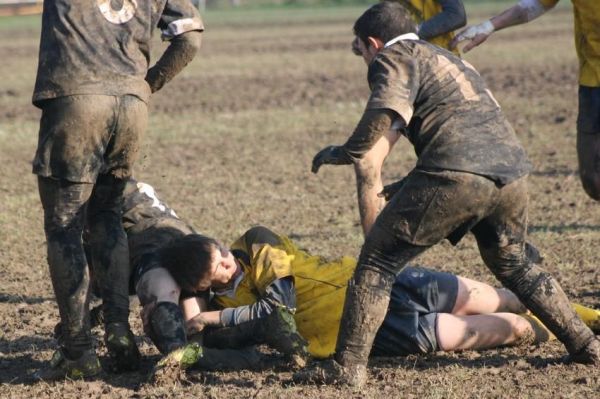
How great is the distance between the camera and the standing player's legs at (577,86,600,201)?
7.16m

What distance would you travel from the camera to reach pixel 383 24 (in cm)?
574

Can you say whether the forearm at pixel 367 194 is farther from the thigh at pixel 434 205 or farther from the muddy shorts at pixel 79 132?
the muddy shorts at pixel 79 132

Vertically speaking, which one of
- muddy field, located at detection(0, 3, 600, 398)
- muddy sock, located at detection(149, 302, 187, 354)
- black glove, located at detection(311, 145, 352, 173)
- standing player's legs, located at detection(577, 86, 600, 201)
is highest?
black glove, located at detection(311, 145, 352, 173)

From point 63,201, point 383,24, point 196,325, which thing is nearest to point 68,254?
point 63,201

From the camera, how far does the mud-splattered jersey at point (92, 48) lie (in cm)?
568

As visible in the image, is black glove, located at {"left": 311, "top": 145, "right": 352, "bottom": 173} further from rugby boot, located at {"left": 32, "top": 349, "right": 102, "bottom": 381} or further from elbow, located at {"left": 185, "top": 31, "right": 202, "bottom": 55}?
rugby boot, located at {"left": 32, "top": 349, "right": 102, "bottom": 381}

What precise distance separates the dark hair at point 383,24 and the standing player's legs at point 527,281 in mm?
1006

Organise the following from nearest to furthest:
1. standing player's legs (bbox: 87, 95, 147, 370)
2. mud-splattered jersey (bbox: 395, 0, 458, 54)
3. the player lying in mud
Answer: standing player's legs (bbox: 87, 95, 147, 370), the player lying in mud, mud-splattered jersey (bbox: 395, 0, 458, 54)

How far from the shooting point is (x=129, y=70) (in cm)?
582

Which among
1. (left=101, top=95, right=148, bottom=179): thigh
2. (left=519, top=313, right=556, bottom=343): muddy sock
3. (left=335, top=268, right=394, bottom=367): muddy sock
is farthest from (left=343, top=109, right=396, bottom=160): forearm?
(left=519, top=313, right=556, bottom=343): muddy sock

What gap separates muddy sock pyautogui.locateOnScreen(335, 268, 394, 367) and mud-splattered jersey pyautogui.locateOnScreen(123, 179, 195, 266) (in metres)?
1.45

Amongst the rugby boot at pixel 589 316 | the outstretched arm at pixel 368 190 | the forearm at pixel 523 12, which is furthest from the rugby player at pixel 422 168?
the forearm at pixel 523 12

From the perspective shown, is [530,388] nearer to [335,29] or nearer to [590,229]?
[590,229]

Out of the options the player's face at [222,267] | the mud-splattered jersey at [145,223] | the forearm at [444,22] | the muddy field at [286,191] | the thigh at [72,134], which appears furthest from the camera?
the forearm at [444,22]
